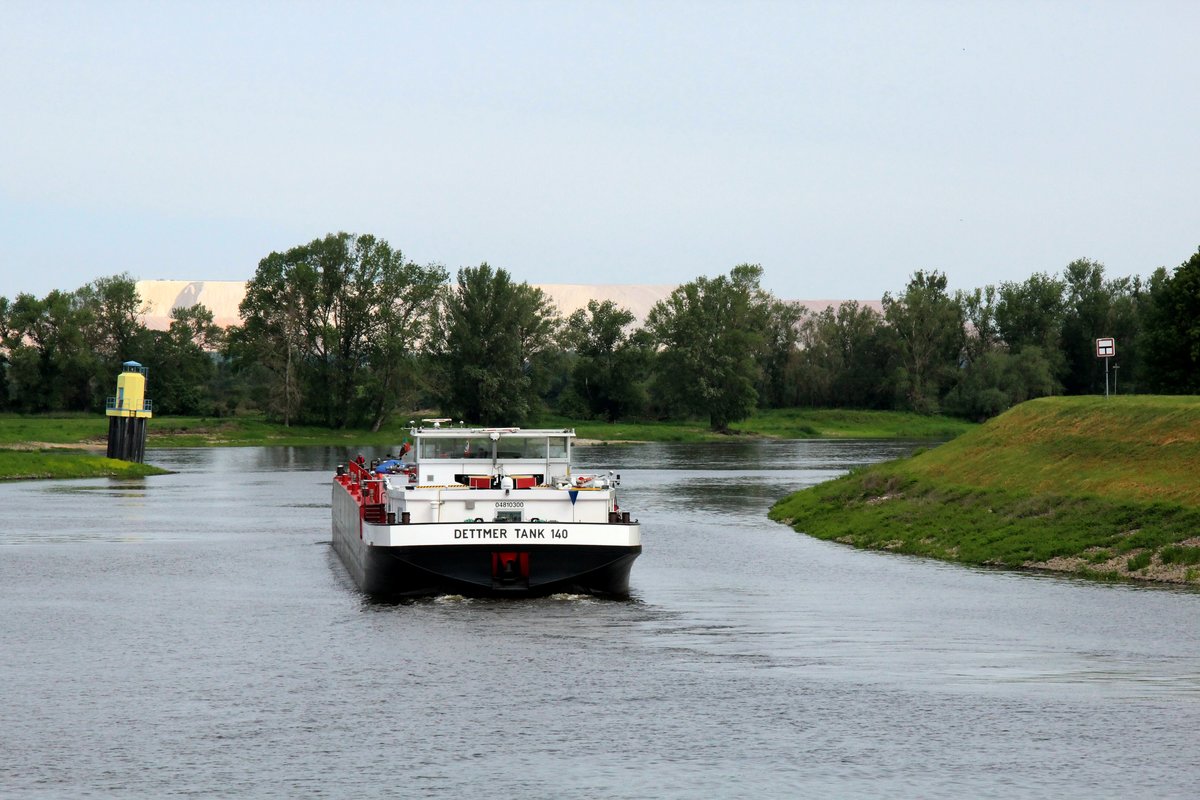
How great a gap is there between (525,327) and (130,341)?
50.2m

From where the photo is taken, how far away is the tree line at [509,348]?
15962 centimetres

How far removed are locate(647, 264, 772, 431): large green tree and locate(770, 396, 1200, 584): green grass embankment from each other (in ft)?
342

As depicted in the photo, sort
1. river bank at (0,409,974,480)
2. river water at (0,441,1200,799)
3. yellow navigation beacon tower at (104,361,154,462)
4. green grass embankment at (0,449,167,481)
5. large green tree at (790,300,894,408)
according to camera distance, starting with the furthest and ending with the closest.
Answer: large green tree at (790,300,894,408), yellow navigation beacon tower at (104,361,154,462), river bank at (0,409,974,480), green grass embankment at (0,449,167,481), river water at (0,441,1200,799)

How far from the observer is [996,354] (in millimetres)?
177625

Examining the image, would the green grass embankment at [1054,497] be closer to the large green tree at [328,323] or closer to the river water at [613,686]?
the river water at [613,686]

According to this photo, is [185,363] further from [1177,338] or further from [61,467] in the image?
[1177,338]

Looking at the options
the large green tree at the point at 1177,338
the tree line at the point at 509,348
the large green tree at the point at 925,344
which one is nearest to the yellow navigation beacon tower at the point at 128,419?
the tree line at the point at 509,348

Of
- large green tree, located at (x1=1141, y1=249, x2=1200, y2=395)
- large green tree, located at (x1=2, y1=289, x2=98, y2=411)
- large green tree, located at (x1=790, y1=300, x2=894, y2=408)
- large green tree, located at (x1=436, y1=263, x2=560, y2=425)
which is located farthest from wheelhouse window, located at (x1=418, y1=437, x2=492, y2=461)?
large green tree, located at (x1=790, y1=300, x2=894, y2=408)

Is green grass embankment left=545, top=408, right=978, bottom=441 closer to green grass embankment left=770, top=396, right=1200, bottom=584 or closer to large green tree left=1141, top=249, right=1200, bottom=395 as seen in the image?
large green tree left=1141, top=249, right=1200, bottom=395

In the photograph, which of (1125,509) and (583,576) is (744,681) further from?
(1125,509)

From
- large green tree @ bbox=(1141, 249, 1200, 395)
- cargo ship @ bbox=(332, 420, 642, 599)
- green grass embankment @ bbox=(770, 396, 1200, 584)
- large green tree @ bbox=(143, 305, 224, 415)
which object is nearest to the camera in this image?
cargo ship @ bbox=(332, 420, 642, 599)

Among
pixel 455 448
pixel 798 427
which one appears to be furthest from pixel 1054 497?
pixel 798 427

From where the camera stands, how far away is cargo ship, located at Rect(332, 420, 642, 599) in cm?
3556

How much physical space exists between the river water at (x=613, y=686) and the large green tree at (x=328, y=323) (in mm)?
113051
